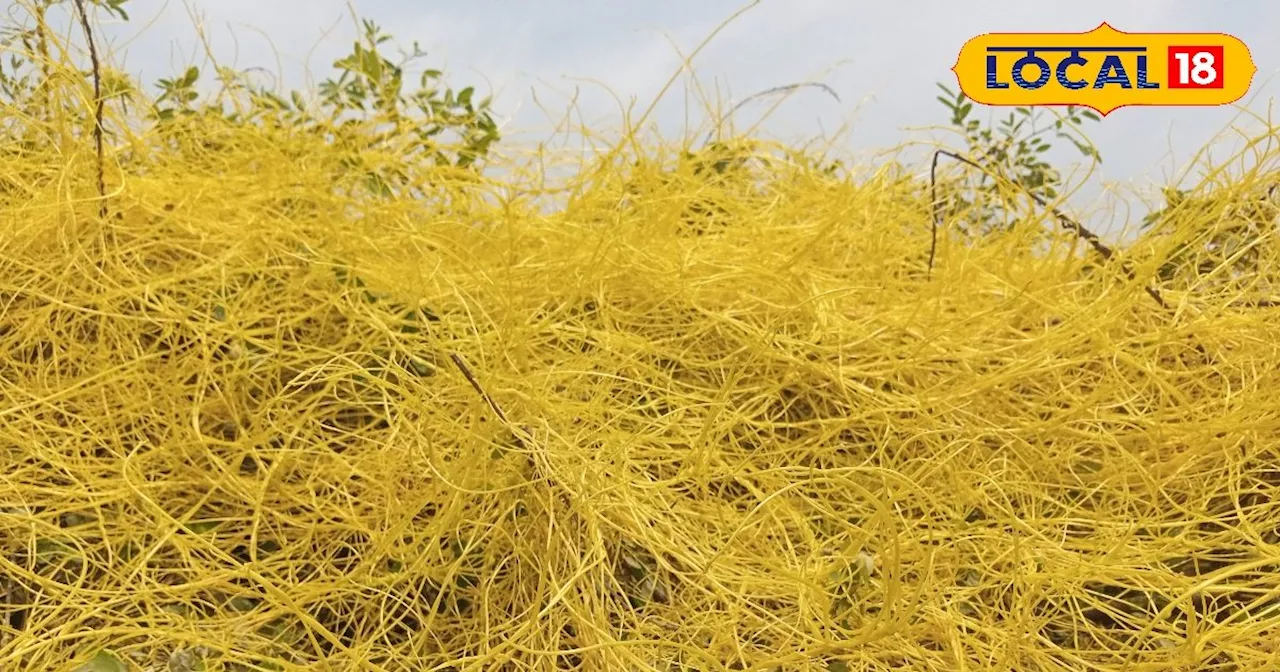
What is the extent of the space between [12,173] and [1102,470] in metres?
2.21

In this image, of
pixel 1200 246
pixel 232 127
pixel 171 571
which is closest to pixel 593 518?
pixel 171 571

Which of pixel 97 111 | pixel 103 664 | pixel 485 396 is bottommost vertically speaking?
pixel 103 664


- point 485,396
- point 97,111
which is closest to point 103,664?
point 485,396

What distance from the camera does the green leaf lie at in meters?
1.20

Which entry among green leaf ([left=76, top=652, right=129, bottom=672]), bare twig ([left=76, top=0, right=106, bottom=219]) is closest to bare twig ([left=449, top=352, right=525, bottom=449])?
green leaf ([left=76, top=652, right=129, bottom=672])

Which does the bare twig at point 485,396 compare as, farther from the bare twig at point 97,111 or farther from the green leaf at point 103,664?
the bare twig at point 97,111

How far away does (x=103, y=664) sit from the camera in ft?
3.98

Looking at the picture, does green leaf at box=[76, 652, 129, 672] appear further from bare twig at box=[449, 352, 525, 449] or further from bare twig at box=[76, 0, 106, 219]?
bare twig at box=[76, 0, 106, 219]

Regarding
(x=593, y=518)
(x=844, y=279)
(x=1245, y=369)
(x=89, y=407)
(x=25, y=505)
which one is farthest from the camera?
(x=844, y=279)

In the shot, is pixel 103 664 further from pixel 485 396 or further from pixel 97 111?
pixel 97 111

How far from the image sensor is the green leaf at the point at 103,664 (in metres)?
1.20

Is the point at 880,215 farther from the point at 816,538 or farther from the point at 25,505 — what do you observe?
the point at 25,505

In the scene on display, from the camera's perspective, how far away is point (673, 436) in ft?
5.38

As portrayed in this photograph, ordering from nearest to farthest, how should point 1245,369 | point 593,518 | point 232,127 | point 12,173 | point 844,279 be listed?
point 593,518 < point 1245,369 < point 12,173 < point 844,279 < point 232,127
